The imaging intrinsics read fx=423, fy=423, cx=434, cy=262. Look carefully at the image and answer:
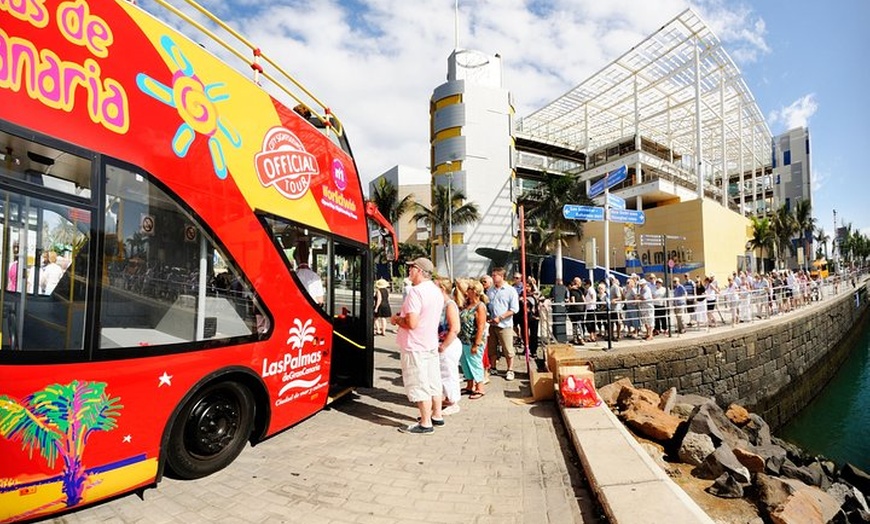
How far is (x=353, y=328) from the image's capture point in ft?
20.5

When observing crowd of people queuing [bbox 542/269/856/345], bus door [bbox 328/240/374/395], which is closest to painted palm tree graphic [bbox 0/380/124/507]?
bus door [bbox 328/240/374/395]

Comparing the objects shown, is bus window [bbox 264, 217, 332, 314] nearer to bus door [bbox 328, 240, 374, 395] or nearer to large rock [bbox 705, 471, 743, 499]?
bus door [bbox 328, 240, 374, 395]

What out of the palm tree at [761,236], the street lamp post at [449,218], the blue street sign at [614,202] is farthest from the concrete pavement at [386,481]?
the palm tree at [761,236]

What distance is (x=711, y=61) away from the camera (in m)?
32.6

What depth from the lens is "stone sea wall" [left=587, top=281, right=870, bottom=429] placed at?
8.74m

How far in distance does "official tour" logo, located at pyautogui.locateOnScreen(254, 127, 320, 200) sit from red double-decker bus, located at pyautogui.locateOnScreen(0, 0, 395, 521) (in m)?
0.02

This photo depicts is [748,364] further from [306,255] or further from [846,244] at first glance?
[846,244]

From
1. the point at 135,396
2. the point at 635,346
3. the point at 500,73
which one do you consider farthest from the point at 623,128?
the point at 135,396

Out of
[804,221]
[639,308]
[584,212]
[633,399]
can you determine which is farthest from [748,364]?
[804,221]

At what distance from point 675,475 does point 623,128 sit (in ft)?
158

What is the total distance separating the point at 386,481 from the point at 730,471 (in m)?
3.58

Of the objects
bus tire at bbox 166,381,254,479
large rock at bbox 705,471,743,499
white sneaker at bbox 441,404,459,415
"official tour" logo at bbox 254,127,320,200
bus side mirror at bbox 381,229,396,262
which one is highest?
"official tour" logo at bbox 254,127,320,200

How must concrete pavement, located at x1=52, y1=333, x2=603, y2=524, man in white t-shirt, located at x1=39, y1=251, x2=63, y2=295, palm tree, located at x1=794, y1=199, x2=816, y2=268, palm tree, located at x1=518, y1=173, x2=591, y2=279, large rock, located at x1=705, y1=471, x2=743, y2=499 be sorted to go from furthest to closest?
1. palm tree, located at x1=794, y1=199, x2=816, y2=268
2. palm tree, located at x1=518, y1=173, x2=591, y2=279
3. large rock, located at x1=705, y1=471, x2=743, y2=499
4. concrete pavement, located at x1=52, y1=333, x2=603, y2=524
5. man in white t-shirt, located at x1=39, y1=251, x2=63, y2=295

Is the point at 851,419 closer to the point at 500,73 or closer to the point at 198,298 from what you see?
the point at 198,298
